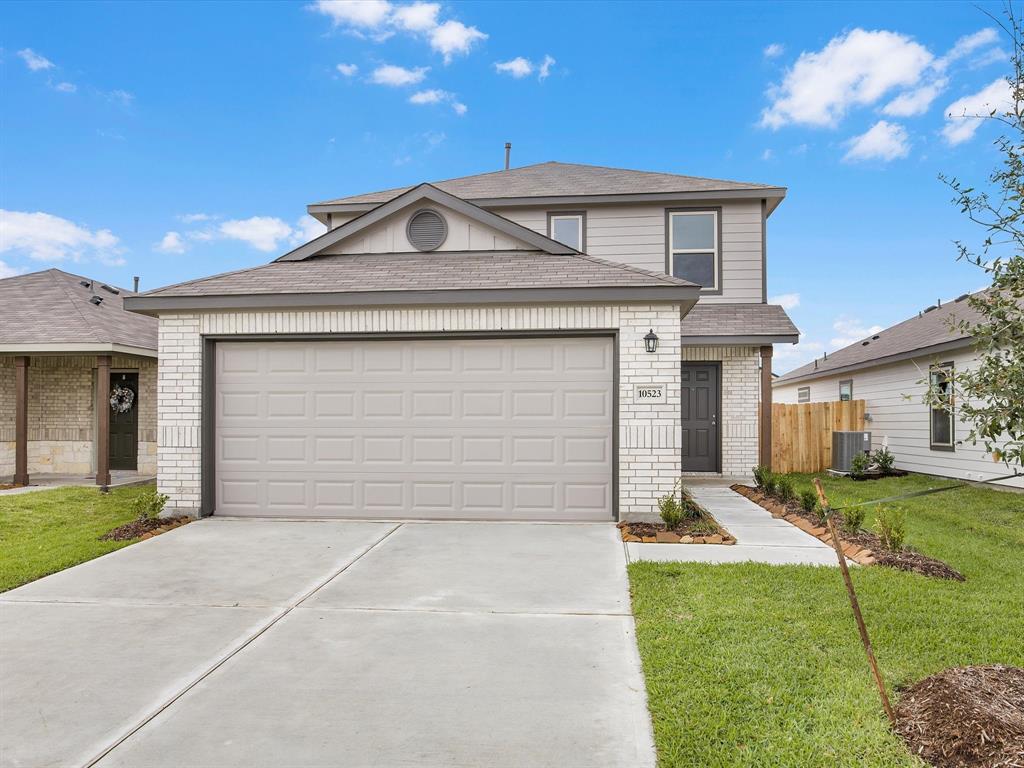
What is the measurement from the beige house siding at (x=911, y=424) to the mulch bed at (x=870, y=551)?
4.47m

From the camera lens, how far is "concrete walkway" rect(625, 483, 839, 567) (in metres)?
6.42

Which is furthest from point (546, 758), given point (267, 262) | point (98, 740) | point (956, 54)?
point (956, 54)

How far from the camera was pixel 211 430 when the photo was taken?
28.7 ft

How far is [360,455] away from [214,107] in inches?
522

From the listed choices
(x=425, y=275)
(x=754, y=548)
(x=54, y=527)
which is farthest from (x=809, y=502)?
(x=54, y=527)

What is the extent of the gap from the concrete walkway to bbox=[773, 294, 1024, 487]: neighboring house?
14.2ft

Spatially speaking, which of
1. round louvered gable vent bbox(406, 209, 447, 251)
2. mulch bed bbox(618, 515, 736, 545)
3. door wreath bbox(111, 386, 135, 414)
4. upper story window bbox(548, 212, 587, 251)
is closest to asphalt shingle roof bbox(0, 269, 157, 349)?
door wreath bbox(111, 386, 135, 414)

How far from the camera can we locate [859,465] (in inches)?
529

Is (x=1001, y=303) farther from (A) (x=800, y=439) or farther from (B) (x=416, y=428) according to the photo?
(A) (x=800, y=439)

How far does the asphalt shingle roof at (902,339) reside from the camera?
13.8m

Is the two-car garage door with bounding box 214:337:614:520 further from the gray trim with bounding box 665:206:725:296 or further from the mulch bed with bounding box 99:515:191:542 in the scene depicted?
the gray trim with bounding box 665:206:725:296

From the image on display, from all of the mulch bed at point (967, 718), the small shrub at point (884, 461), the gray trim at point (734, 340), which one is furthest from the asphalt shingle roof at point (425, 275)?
the small shrub at point (884, 461)

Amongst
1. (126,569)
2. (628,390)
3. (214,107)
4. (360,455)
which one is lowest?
(126,569)

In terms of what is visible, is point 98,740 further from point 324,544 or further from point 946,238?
point 946,238
